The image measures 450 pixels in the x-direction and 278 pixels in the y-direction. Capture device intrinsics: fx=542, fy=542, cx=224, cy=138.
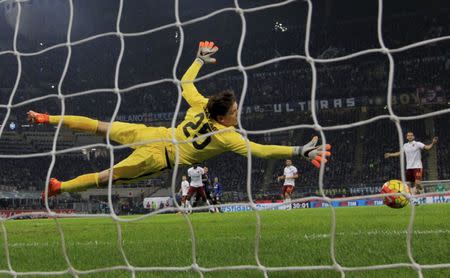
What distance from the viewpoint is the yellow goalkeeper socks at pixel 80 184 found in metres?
5.55

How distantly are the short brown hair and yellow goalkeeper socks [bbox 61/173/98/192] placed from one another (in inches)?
58.0

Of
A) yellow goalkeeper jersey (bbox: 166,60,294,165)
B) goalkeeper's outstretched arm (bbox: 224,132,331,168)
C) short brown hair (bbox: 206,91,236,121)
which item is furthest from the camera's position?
short brown hair (bbox: 206,91,236,121)

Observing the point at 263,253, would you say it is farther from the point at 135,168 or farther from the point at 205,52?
the point at 205,52

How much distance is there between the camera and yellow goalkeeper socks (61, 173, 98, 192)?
18.2 ft

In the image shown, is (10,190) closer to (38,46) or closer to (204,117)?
(38,46)

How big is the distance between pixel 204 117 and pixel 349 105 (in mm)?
24783

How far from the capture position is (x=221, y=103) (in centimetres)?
504

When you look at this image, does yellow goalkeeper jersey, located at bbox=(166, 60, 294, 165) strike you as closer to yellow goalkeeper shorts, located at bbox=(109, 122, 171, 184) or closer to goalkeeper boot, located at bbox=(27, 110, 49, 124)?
yellow goalkeeper shorts, located at bbox=(109, 122, 171, 184)

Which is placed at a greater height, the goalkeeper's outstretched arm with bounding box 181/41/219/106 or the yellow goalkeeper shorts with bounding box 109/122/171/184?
the goalkeeper's outstretched arm with bounding box 181/41/219/106

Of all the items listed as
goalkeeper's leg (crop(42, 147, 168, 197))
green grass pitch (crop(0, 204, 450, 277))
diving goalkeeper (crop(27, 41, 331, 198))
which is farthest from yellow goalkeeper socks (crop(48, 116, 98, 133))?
green grass pitch (crop(0, 204, 450, 277))

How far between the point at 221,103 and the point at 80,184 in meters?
1.74

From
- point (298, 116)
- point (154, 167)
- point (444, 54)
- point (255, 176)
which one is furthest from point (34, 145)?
point (154, 167)

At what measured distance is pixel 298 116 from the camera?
97.6ft

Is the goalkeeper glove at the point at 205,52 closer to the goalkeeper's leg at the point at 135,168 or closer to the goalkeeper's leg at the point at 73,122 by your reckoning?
the goalkeeper's leg at the point at 135,168
